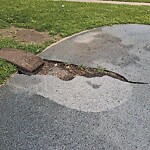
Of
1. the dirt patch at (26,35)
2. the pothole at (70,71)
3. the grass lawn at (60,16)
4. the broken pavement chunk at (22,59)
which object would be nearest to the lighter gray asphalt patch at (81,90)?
the pothole at (70,71)

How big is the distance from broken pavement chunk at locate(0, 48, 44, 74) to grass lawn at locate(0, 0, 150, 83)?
0.33 meters

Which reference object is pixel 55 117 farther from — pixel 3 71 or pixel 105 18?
pixel 105 18

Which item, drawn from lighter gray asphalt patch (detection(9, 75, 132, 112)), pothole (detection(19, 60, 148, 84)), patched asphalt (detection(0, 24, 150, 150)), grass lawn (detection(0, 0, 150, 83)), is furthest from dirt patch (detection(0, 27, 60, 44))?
lighter gray asphalt patch (detection(9, 75, 132, 112))

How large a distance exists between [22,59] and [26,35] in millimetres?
1563

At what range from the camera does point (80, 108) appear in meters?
4.54

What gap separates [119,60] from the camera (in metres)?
6.17

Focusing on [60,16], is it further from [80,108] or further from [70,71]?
[80,108]

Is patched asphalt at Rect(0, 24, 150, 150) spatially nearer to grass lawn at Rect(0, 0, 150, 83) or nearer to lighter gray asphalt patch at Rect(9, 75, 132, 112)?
lighter gray asphalt patch at Rect(9, 75, 132, 112)

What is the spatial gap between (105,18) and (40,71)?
3.80 metres

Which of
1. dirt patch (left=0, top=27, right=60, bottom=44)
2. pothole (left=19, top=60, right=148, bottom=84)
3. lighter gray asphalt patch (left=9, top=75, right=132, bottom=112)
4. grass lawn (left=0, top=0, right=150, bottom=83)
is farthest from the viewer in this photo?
grass lawn (left=0, top=0, right=150, bottom=83)

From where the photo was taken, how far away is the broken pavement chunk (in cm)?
556

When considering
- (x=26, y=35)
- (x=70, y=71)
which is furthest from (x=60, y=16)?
(x=70, y=71)

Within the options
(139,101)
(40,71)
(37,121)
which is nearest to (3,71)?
(40,71)

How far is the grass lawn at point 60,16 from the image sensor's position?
25.2 ft
